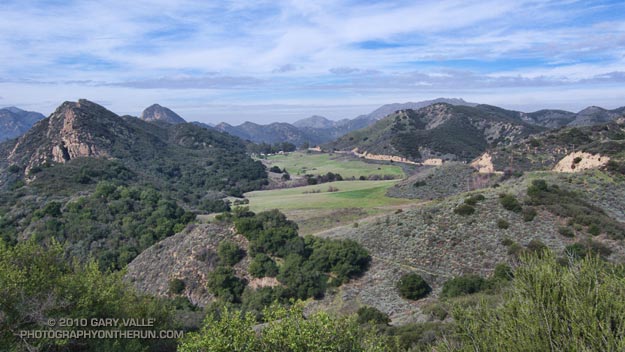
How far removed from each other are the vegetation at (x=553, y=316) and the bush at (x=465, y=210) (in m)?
23.7

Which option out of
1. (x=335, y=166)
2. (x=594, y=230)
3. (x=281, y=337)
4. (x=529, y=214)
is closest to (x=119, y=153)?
(x=335, y=166)

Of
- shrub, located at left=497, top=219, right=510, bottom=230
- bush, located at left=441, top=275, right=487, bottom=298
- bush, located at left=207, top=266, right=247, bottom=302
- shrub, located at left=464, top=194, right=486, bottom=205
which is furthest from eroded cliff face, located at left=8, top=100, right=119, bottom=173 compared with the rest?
bush, located at left=441, top=275, right=487, bottom=298

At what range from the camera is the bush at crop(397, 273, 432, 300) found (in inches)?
936

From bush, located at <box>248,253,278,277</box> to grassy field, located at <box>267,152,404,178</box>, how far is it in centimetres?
6443

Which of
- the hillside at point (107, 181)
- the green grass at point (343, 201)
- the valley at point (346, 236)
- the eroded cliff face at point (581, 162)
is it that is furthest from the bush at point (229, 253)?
the eroded cliff face at point (581, 162)

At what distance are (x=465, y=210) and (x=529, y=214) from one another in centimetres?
445

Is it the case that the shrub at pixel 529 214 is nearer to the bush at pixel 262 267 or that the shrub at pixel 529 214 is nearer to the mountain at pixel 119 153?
the bush at pixel 262 267

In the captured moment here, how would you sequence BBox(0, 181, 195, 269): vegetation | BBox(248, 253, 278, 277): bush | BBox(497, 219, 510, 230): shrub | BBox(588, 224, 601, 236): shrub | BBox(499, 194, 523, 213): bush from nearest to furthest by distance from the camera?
BBox(588, 224, 601, 236): shrub
BBox(248, 253, 278, 277): bush
BBox(497, 219, 510, 230): shrub
BBox(499, 194, 523, 213): bush
BBox(0, 181, 195, 269): vegetation

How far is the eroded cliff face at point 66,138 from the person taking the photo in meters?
88.1

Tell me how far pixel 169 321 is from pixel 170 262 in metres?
16.1

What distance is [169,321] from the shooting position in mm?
16812

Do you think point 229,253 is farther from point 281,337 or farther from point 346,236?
point 281,337

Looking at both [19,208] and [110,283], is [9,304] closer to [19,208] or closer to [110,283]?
[110,283]

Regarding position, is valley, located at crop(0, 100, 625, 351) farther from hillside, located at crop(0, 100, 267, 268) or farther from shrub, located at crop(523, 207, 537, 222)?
hillside, located at crop(0, 100, 267, 268)
